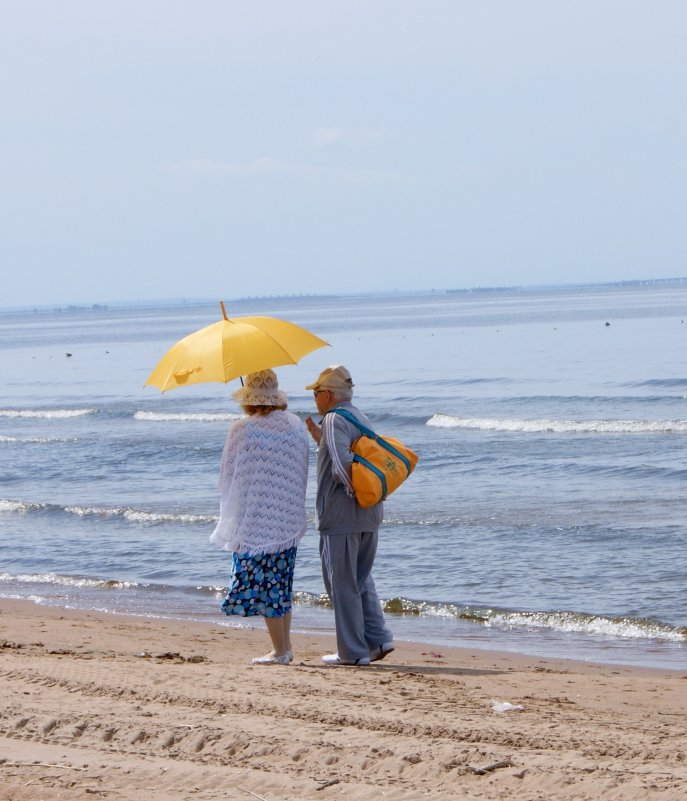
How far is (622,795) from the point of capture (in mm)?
4055

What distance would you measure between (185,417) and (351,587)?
78.2 feet

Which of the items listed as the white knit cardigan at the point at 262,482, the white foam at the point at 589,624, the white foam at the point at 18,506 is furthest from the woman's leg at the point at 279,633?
the white foam at the point at 18,506

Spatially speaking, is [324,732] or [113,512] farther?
[113,512]

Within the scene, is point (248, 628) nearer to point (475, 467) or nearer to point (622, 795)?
point (622, 795)

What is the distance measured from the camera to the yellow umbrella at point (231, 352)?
6277mm

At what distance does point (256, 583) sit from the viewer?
6645 mm

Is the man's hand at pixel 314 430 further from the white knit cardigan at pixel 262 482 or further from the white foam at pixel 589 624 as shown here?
the white foam at pixel 589 624

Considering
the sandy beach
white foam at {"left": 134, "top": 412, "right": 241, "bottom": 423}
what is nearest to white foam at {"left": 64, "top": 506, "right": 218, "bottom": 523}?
the sandy beach

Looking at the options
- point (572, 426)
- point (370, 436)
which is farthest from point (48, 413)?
point (370, 436)

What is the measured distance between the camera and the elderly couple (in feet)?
21.4

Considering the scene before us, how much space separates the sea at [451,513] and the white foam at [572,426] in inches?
3.1

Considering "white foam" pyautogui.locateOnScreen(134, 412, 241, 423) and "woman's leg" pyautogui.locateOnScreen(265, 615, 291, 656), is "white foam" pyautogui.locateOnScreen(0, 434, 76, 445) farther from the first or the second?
"woman's leg" pyautogui.locateOnScreen(265, 615, 291, 656)

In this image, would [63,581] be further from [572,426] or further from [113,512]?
[572,426]

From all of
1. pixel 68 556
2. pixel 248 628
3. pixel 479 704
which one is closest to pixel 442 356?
pixel 68 556
